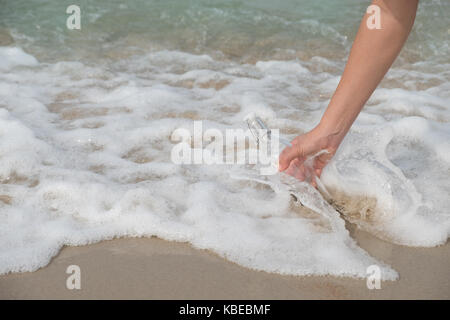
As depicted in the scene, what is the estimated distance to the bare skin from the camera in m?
1.78

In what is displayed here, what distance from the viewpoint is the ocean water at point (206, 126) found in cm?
187

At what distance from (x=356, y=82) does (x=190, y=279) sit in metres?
0.99

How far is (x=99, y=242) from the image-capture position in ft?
6.02

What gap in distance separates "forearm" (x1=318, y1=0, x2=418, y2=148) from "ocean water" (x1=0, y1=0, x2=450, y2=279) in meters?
0.26

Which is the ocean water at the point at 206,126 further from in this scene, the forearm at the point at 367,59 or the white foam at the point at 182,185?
the forearm at the point at 367,59

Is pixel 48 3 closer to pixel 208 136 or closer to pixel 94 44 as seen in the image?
pixel 94 44

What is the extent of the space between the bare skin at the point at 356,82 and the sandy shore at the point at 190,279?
468mm

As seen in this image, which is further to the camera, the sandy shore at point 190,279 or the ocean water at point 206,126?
the ocean water at point 206,126

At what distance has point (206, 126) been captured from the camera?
2844 millimetres

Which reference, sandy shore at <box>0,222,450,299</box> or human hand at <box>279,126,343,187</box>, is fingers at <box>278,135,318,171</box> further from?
sandy shore at <box>0,222,450,299</box>

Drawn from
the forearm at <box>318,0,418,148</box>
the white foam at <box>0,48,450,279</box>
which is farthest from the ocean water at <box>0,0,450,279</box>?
the forearm at <box>318,0,418,148</box>

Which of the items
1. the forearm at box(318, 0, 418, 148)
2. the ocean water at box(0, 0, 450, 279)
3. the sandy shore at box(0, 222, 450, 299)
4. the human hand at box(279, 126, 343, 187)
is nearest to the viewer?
the sandy shore at box(0, 222, 450, 299)

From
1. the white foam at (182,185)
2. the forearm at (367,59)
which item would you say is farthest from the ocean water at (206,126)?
the forearm at (367,59)
